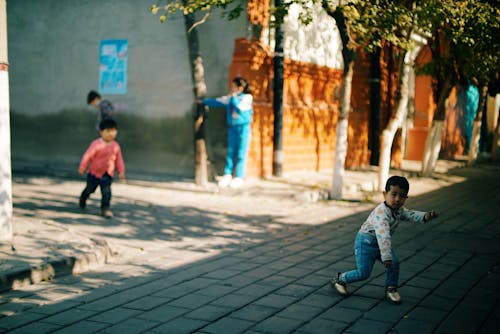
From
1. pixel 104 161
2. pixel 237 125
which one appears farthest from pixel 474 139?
pixel 104 161

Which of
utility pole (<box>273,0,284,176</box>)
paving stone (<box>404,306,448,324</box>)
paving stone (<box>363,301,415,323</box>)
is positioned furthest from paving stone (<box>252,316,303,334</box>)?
utility pole (<box>273,0,284,176</box>)

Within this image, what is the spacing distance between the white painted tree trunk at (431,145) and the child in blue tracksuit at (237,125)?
531cm

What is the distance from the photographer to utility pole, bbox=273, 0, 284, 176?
11.7 meters

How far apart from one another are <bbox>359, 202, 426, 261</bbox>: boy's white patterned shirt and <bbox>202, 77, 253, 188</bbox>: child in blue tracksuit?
19.7 feet

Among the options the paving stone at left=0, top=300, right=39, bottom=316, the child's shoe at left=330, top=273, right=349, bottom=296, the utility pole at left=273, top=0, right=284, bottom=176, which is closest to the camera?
the paving stone at left=0, top=300, right=39, bottom=316

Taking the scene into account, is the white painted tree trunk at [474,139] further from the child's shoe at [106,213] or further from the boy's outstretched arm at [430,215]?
the boy's outstretched arm at [430,215]

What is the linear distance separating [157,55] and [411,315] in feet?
30.8

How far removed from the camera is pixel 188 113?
1198 centimetres

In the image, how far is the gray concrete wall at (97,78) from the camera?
39.1 ft

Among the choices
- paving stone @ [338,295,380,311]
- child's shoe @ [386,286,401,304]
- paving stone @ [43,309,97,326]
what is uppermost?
child's shoe @ [386,286,401,304]

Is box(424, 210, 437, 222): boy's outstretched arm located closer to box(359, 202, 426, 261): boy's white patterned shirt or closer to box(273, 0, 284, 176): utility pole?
box(359, 202, 426, 261): boy's white patterned shirt

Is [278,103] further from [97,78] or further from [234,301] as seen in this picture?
[234,301]

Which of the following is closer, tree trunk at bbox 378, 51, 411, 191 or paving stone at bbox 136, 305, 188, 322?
paving stone at bbox 136, 305, 188, 322

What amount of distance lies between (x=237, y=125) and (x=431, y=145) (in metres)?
5.71
